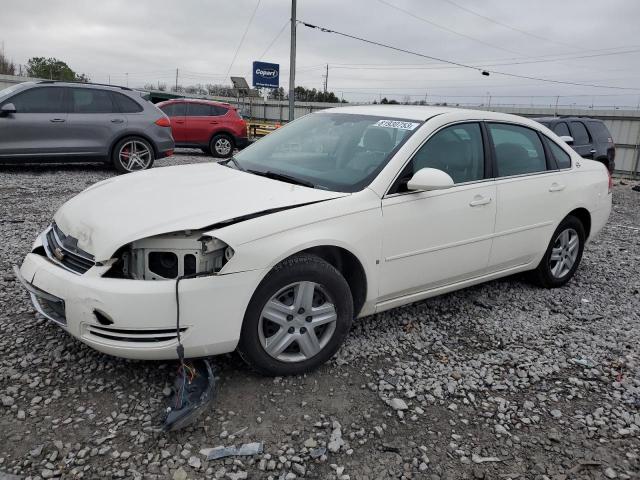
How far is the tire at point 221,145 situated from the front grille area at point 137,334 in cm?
1253

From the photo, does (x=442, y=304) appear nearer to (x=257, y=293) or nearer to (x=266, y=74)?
(x=257, y=293)

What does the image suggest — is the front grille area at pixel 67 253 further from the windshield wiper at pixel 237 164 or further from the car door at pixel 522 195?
the car door at pixel 522 195

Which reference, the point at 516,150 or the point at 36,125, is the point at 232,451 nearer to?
the point at 516,150

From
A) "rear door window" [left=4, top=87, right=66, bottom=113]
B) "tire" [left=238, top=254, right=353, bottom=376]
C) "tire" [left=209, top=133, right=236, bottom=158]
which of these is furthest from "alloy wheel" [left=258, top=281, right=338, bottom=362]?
"tire" [left=209, top=133, right=236, bottom=158]

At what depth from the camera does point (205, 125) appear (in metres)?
14.5

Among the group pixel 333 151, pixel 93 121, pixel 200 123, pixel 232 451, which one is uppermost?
pixel 200 123

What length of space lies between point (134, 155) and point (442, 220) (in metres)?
7.76

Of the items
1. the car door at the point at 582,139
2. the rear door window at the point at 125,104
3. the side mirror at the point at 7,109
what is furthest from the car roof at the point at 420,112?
the car door at the point at 582,139

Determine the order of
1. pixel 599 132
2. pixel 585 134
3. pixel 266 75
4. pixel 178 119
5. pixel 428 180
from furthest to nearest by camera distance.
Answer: pixel 266 75, pixel 178 119, pixel 599 132, pixel 585 134, pixel 428 180

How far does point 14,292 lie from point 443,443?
3.32m

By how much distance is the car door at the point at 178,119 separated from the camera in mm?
14367

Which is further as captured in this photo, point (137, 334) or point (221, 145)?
point (221, 145)

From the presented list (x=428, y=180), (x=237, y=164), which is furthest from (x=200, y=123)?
(x=428, y=180)

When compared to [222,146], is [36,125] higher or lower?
higher
